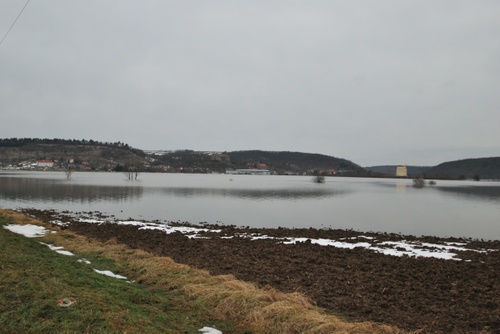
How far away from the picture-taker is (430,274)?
996cm

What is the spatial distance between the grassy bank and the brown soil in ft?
3.77

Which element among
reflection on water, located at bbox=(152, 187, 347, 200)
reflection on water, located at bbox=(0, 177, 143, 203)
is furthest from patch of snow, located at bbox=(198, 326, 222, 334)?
reflection on water, located at bbox=(152, 187, 347, 200)

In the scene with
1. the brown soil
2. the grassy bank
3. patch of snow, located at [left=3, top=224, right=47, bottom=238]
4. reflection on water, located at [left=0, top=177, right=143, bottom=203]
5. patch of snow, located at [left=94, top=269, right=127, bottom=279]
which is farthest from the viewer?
reflection on water, located at [left=0, top=177, right=143, bottom=203]

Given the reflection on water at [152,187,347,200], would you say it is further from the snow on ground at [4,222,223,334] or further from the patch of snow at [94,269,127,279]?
the patch of snow at [94,269,127,279]

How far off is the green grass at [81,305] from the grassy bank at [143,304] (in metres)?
0.01

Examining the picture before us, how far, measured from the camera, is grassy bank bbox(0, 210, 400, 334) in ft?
16.2

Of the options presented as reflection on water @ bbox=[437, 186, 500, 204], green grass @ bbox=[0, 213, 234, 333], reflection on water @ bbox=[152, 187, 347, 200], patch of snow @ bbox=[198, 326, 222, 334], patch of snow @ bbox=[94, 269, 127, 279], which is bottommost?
reflection on water @ bbox=[437, 186, 500, 204]

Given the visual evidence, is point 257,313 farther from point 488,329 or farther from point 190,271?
point 488,329

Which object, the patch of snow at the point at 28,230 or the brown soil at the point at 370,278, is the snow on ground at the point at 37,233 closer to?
the patch of snow at the point at 28,230

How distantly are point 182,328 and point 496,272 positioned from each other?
9.39 meters

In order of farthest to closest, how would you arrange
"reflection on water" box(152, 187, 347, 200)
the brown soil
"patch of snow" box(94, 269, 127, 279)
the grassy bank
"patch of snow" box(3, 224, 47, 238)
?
"reflection on water" box(152, 187, 347, 200)
"patch of snow" box(3, 224, 47, 238)
"patch of snow" box(94, 269, 127, 279)
the brown soil
the grassy bank

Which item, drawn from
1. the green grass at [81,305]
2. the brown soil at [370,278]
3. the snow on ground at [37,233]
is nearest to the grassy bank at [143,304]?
the green grass at [81,305]

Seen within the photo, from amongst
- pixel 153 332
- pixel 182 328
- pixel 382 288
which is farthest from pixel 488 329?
pixel 153 332

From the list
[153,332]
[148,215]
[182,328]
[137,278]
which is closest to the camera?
[153,332]
